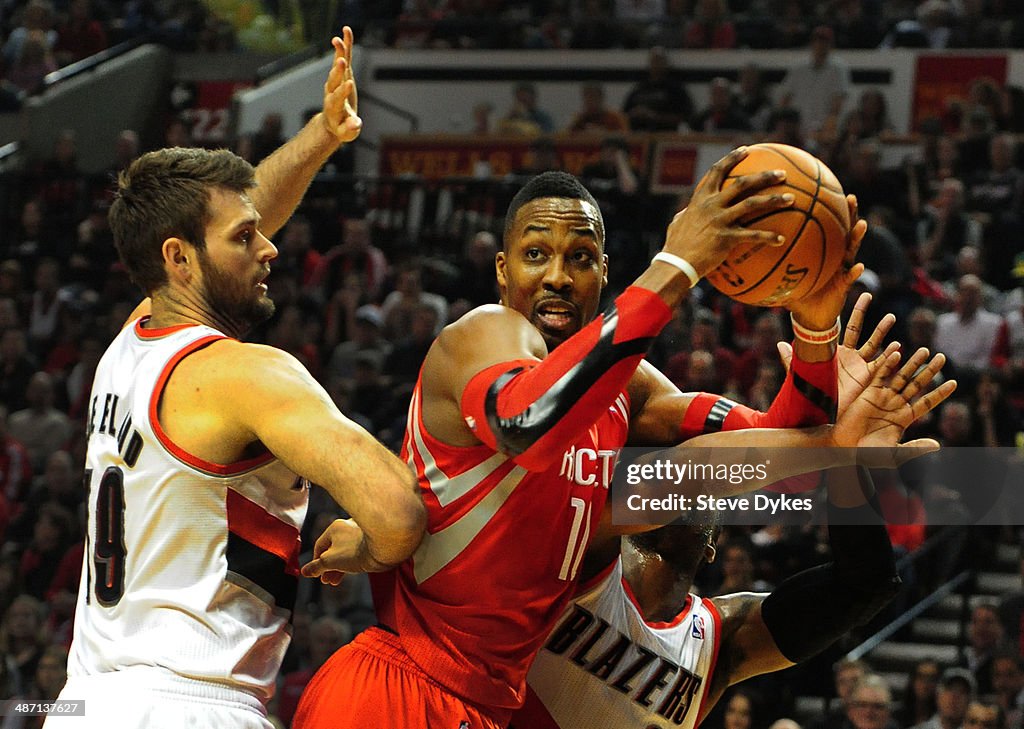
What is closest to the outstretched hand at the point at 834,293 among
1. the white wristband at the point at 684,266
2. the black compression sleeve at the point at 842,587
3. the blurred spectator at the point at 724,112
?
the white wristband at the point at 684,266

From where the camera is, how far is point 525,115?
1438 cm

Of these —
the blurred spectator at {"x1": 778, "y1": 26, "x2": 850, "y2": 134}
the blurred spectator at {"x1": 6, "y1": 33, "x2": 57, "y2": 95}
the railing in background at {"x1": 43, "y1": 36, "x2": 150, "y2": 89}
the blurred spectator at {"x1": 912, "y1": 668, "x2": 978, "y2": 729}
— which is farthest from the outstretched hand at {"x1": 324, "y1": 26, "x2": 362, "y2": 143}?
the blurred spectator at {"x1": 6, "y1": 33, "x2": 57, "y2": 95}

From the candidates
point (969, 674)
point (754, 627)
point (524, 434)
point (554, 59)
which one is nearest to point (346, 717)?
point (524, 434)

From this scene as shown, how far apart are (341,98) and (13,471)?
25.3 ft

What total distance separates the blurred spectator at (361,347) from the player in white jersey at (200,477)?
779cm

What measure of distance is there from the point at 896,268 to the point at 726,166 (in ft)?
24.1

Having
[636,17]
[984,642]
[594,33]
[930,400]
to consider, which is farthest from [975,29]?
[930,400]

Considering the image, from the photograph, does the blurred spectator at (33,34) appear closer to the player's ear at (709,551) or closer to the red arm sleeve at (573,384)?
the player's ear at (709,551)

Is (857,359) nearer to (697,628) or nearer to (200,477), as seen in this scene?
(697,628)

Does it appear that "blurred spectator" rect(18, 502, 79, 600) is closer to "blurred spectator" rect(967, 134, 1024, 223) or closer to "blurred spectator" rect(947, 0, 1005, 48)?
"blurred spectator" rect(967, 134, 1024, 223)

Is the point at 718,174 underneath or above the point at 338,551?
above

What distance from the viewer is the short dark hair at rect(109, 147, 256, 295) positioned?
134 inches

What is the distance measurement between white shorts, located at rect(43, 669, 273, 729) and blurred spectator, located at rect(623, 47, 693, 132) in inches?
425

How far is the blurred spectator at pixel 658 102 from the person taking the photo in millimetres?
13508
